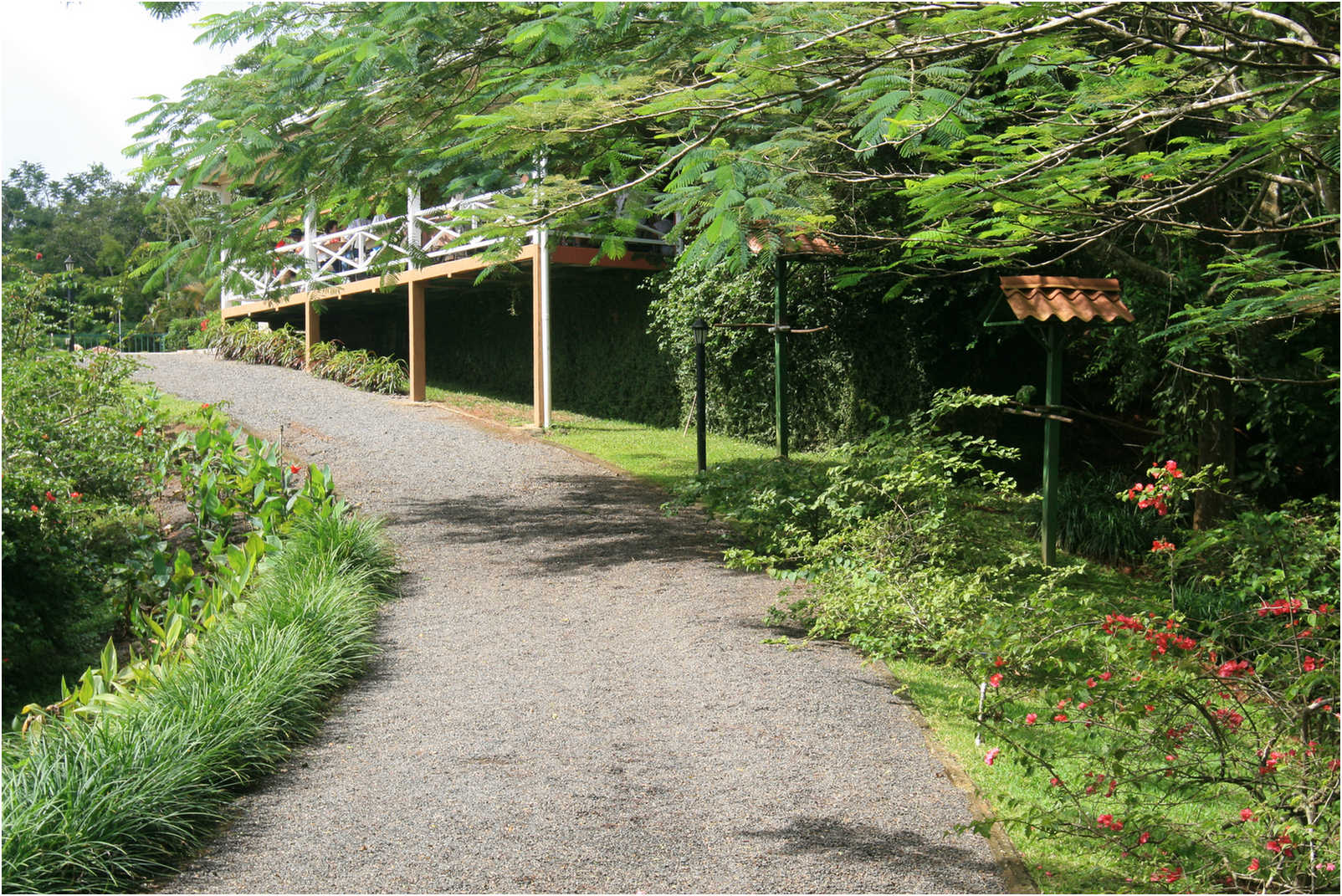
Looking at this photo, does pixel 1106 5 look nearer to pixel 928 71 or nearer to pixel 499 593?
pixel 928 71

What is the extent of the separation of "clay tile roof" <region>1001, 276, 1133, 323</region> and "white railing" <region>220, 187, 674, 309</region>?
3138 millimetres

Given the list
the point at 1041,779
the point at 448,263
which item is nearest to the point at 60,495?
the point at 1041,779

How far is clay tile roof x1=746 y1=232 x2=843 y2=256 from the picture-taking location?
8.67m

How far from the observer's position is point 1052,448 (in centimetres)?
841

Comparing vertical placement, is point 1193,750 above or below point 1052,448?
below

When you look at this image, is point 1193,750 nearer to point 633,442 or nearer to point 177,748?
point 177,748

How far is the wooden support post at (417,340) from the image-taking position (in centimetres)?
1691

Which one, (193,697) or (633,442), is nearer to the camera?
(193,697)

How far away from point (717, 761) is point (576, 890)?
1168 millimetres

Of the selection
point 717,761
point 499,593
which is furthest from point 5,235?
point 717,761

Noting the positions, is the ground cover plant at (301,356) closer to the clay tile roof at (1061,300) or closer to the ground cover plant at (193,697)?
the ground cover plant at (193,697)

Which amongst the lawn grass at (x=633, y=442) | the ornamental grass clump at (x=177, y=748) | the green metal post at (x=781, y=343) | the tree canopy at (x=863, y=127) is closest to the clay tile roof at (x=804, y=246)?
the tree canopy at (x=863, y=127)

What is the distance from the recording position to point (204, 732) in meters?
4.47

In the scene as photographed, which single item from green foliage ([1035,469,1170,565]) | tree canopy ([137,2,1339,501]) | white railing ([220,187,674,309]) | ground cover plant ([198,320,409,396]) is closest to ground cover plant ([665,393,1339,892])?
green foliage ([1035,469,1170,565])
